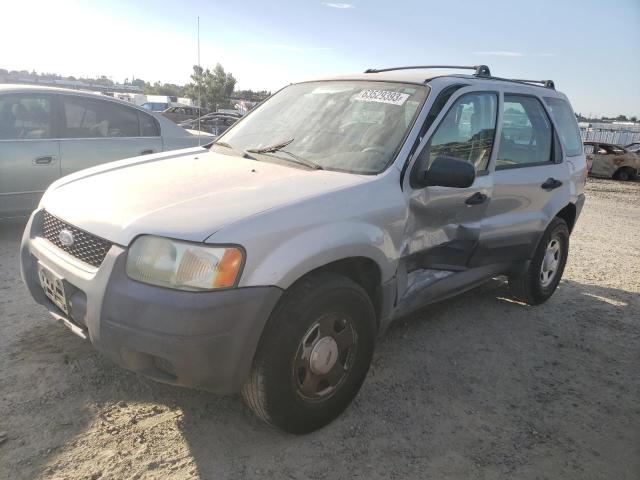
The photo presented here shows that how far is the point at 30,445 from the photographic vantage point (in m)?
2.34

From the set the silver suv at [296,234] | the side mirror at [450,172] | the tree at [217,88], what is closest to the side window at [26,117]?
the silver suv at [296,234]

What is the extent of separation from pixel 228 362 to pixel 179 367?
20 cm

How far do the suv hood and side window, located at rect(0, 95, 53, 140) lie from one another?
2.81 m

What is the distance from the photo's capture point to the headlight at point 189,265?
2.08 meters

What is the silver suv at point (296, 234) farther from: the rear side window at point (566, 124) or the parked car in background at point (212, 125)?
the parked car in background at point (212, 125)

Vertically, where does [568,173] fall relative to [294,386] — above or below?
above

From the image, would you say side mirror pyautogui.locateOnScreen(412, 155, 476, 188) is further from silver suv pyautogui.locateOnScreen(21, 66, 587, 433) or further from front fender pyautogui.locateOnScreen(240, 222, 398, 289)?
front fender pyautogui.locateOnScreen(240, 222, 398, 289)

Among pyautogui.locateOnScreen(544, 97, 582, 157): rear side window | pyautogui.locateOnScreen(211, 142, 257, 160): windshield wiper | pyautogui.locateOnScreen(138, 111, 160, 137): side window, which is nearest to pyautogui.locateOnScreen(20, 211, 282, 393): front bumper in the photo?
pyautogui.locateOnScreen(211, 142, 257, 160): windshield wiper

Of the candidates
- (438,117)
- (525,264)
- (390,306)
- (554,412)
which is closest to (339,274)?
(390,306)

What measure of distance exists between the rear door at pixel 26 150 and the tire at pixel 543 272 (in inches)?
184

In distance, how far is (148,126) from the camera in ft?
20.4

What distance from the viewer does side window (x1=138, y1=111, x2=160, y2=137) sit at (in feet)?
20.2

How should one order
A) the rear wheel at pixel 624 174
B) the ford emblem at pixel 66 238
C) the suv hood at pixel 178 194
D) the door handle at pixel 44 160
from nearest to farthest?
the suv hood at pixel 178 194 → the ford emblem at pixel 66 238 → the door handle at pixel 44 160 → the rear wheel at pixel 624 174

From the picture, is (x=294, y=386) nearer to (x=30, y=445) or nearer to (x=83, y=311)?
(x=83, y=311)
